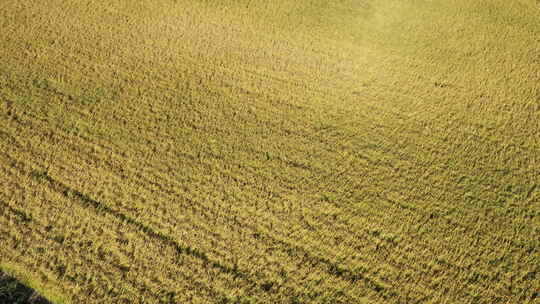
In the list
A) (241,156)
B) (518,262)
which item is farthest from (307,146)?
(518,262)

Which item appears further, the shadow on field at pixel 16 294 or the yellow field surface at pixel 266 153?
the yellow field surface at pixel 266 153

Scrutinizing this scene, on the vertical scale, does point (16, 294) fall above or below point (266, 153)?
below

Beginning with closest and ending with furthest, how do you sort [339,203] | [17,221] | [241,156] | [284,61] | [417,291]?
[417,291] → [17,221] → [339,203] → [241,156] → [284,61]

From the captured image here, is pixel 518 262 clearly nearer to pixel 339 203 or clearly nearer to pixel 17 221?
pixel 339 203

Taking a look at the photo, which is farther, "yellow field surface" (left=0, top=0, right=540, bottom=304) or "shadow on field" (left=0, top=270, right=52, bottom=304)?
"yellow field surface" (left=0, top=0, right=540, bottom=304)

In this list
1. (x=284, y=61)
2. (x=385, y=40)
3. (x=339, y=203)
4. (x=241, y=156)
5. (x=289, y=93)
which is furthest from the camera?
(x=385, y=40)
